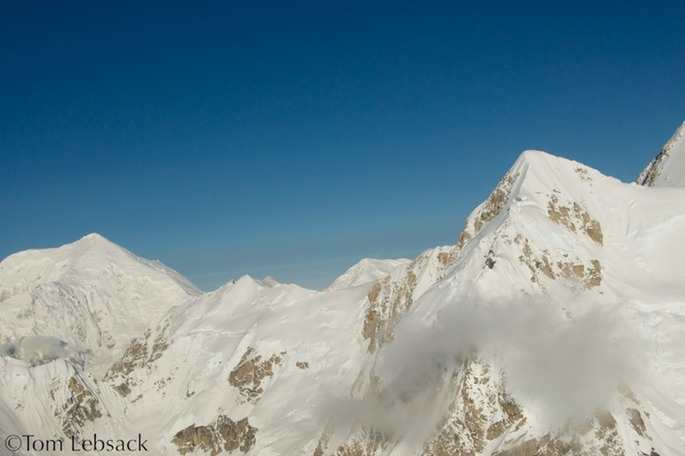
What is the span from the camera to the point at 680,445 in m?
195

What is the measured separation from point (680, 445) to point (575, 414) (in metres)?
26.6

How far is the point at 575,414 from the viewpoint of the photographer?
198 meters

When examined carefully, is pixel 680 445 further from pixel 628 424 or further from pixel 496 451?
pixel 496 451

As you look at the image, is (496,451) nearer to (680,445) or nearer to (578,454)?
(578,454)

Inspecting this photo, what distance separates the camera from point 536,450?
19462 centimetres

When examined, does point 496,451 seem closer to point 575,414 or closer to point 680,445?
point 575,414

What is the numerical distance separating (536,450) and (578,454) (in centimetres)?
1017

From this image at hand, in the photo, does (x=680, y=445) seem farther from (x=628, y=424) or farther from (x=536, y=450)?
(x=536, y=450)

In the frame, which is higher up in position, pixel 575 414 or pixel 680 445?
pixel 575 414

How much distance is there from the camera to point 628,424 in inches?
7731

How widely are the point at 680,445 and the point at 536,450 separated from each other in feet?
119

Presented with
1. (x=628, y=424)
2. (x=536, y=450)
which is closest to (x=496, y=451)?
(x=536, y=450)

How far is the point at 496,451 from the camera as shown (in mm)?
199625

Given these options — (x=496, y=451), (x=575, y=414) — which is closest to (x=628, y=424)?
(x=575, y=414)
